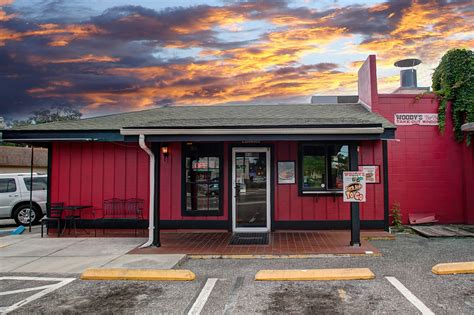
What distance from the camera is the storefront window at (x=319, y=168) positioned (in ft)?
27.7

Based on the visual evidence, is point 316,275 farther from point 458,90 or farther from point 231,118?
point 458,90

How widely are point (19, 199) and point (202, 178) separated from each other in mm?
6708

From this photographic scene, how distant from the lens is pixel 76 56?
15078 mm

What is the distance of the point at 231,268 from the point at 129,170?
4.53m

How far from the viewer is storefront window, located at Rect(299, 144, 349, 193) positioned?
845 centimetres

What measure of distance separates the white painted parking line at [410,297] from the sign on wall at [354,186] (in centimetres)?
200

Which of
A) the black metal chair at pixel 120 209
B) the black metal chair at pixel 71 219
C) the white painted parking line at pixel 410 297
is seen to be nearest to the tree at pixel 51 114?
the black metal chair at pixel 71 219

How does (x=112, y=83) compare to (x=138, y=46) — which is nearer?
(x=138, y=46)

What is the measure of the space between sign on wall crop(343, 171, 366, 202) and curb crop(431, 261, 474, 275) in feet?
5.90

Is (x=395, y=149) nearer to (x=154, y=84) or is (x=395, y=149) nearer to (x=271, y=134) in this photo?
(x=271, y=134)

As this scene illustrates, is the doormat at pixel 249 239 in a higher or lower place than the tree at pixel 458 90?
lower

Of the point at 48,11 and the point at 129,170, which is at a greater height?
the point at 48,11

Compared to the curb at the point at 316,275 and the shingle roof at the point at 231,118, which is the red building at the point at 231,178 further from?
the curb at the point at 316,275

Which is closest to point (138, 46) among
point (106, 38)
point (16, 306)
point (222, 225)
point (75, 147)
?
point (106, 38)
